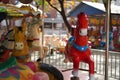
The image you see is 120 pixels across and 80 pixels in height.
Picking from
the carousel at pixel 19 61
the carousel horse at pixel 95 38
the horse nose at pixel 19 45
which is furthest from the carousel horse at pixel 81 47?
the carousel horse at pixel 95 38

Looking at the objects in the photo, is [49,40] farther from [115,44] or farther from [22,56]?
[22,56]

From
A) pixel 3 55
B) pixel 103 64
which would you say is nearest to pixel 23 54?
pixel 3 55

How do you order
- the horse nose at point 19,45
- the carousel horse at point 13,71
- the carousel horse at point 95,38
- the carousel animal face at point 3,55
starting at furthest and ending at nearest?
1. the carousel horse at point 95,38
2. the horse nose at point 19,45
3. the carousel animal face at point 3,55
4. the carousel horse at point 13,71

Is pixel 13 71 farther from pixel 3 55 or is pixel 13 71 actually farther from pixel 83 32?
pixel 83 32

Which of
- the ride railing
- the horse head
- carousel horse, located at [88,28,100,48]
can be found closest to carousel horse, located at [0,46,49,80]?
the horse head

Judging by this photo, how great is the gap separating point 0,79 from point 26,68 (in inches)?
17.3

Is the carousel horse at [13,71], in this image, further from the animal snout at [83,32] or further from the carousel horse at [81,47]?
the animal snout at [83,32]

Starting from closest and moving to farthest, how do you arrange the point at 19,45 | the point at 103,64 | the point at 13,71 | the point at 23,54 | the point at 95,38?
the point at 13,71
the point at 19,45
the point at 23,54
the point at 103,64
the point at 95,38

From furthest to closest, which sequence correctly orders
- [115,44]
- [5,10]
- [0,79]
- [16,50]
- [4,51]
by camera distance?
[115,44] < [5,10] < [16,50] < [4,51] < [0,79]

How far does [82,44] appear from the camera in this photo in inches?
136

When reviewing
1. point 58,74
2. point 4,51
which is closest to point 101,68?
point 58,74

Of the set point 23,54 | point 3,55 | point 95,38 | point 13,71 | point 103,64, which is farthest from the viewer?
point 95,38

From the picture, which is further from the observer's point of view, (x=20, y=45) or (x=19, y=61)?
(x=19, y=61)

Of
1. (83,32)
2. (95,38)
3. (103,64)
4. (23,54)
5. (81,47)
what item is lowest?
(103,64)
